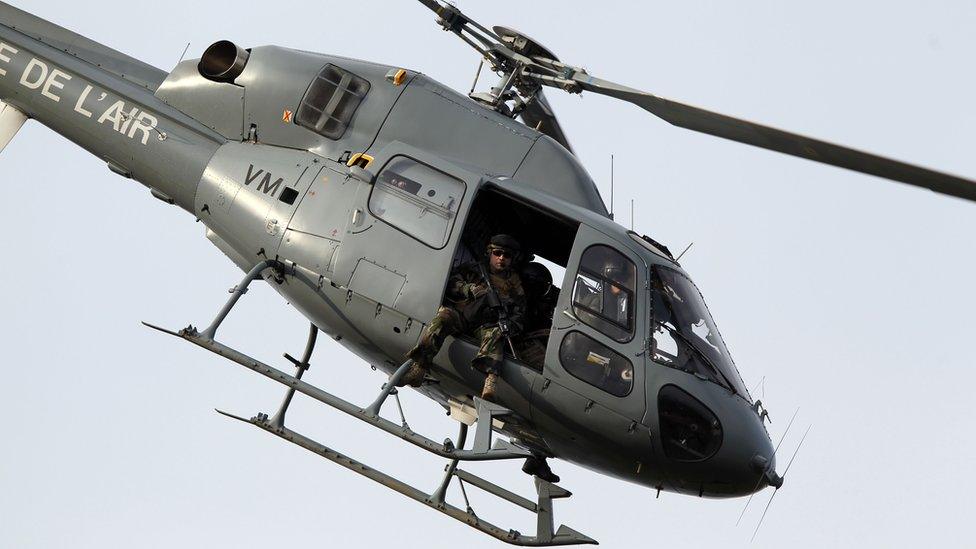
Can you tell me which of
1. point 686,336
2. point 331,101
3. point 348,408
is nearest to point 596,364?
point 686,336

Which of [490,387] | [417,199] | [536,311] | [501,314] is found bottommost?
[490,387]

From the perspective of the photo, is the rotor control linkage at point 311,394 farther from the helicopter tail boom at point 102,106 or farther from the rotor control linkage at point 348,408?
the helicopter tail boom at point 102,106

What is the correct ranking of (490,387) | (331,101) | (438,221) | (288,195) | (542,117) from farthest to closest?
(542,117), (331,101), (288,195), (438,221), (490,387)

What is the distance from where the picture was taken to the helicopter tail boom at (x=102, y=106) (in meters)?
12.2

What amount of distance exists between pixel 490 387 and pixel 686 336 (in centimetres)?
160

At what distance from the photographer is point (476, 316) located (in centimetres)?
1052

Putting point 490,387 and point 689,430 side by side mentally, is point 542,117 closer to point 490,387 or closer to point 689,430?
point 490,387

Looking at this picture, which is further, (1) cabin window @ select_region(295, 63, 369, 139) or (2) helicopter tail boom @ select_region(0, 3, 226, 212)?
(2) helicopter tail boom @ select_region(0, 3, 226, 212)

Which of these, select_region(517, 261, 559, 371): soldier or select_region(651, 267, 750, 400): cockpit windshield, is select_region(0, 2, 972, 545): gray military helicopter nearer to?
select_region(651, 267, 750, 400): cockpit windshield

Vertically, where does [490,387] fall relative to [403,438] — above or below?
above

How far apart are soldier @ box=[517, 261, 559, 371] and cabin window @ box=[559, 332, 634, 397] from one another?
34cm

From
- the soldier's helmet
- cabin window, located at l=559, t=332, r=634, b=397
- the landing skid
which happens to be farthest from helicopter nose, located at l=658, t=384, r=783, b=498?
the soldier's helmet

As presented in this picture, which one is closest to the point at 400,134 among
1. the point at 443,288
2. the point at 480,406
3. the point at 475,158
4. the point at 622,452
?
the point at 475,158

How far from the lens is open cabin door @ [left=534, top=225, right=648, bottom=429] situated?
10.0 metres
